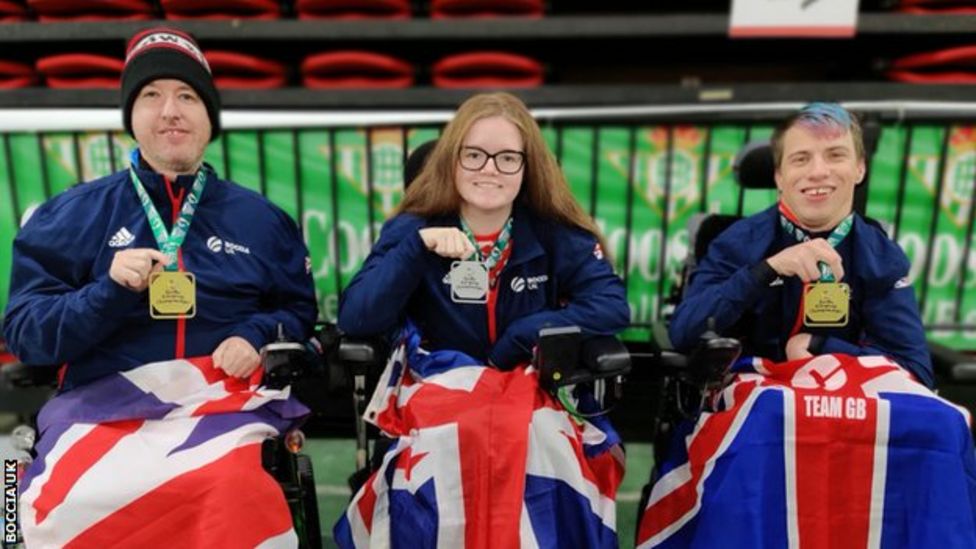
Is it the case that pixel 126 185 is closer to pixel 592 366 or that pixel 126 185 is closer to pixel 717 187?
pixel 592 366

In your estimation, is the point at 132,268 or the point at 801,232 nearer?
the point at 132,268

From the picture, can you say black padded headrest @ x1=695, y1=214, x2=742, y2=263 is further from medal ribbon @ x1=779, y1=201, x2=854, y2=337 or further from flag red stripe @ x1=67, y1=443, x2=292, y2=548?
flag red stripe @ x1=67, y1=443, x2=292, y2=548

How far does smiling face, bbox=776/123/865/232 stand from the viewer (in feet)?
5.42

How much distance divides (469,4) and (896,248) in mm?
2033

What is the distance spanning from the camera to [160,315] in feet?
5.29

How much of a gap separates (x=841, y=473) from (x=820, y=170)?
70 centimetres

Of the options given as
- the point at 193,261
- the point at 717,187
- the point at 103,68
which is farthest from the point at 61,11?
the point at 717,187

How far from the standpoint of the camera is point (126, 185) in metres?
1.72

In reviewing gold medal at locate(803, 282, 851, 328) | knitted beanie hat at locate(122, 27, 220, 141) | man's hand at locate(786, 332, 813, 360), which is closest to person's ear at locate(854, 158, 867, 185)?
gold medal at locate(803, 282, 851, 328)

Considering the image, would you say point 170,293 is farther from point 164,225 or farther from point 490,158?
point 490,158

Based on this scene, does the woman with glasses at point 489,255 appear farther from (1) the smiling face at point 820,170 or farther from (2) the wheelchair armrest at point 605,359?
(1) the smiling face at point 820,170

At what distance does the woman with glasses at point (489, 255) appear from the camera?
164 cm

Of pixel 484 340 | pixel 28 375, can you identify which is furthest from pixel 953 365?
pixel 28 375

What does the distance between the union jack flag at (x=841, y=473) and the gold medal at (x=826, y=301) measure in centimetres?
22
